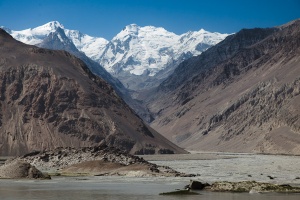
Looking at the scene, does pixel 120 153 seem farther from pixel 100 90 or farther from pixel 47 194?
pixel 100 90

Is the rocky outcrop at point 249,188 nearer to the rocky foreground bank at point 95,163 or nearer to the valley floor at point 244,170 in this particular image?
the valley floor at point 244,170

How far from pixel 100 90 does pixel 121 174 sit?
122 meters

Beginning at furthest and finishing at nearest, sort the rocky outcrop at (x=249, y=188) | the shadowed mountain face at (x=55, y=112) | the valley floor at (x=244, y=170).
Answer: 1. the shadowed mountain face at (x=55, y=112)
2. the valley floor at (x=244, y=170)
3. the rocky outcrop at (x=249, y=188)

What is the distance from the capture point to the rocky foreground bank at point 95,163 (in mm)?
76375

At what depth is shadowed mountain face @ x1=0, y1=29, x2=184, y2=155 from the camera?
16850 centimetres

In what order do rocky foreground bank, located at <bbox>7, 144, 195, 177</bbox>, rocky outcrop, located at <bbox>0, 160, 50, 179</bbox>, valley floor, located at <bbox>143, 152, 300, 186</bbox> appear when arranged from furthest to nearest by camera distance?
rocky foreground bank, located at <bbox>7, 144, 195, 177</bbox> → valley floor, located at <bbox>143, 152, 300, 186</bbox> → rocky outcrop, located at <bbox>0, 160, 50, 179</bbox>

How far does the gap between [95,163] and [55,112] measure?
98.4m

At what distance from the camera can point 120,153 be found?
88.0 m

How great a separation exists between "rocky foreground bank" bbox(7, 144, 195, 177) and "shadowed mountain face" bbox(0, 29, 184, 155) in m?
66.8

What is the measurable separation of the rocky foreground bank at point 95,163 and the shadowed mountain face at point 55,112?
66796mm

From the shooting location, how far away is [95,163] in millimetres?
84688

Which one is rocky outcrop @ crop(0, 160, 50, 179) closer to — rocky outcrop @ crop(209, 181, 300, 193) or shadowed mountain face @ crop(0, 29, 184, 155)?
rocky outcrop @ crop(209, 181, 300, 193)

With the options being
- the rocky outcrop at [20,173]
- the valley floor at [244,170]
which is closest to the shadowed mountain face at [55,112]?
the valley floor at [244,170]

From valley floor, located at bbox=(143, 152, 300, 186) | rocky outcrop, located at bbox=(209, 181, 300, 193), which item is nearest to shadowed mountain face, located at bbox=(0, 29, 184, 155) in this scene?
valley floor, located at bbox=(143, 152, 300, 186)
